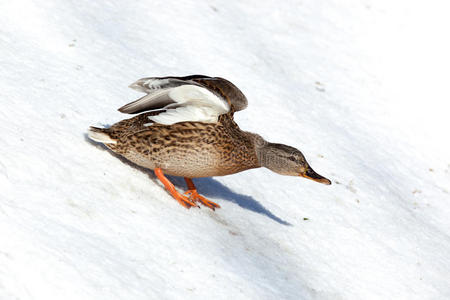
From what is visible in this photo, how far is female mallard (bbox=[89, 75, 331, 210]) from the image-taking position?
17.8 feet

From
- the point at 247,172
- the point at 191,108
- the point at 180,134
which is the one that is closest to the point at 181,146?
the point at 180,134

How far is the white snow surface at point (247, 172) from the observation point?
14.7ft

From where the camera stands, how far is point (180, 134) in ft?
17.8

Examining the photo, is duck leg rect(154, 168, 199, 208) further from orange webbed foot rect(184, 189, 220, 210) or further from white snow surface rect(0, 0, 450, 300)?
orange webbed foot rect(184, 189, 220, 210)

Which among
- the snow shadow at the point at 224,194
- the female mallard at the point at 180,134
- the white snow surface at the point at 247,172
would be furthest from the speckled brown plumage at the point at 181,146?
the snow shadow at the point at 224,194

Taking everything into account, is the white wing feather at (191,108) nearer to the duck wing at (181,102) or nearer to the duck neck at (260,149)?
the duck wing at (181,102)

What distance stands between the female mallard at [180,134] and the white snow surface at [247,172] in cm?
23

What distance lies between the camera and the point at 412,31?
39.1 ft

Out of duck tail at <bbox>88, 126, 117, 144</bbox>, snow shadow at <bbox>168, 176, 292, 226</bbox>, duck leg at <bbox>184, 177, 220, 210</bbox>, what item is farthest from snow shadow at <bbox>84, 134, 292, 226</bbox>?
duck tail at <bbox>88, 126, 117, 144</bbox>

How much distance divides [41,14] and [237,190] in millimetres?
3572

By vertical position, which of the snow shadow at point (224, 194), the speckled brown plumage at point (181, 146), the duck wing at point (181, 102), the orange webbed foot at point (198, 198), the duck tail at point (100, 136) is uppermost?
the duck wing at point (181, 102)

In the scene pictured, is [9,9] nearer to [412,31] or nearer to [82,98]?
[82,98]

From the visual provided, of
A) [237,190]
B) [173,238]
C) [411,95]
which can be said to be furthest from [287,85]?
[173,238]

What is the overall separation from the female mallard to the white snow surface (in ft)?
0.76
